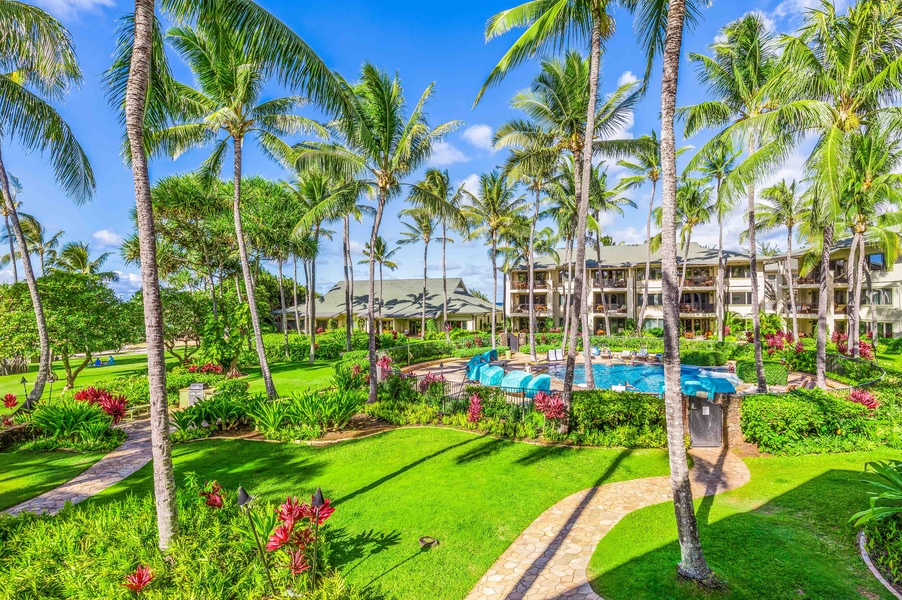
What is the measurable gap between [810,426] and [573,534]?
7.71 metres

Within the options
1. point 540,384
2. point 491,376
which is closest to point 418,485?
point 540,384

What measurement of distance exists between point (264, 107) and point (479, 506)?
14.7 m

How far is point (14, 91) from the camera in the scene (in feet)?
35.0

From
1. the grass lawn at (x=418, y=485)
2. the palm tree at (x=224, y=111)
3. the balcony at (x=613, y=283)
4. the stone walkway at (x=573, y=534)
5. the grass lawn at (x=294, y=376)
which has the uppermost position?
the palm tree at (x=224, y=111)

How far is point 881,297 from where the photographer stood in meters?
30.9

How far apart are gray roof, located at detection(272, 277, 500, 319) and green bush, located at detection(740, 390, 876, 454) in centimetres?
3311

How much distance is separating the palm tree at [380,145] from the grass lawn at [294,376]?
20.0 ft

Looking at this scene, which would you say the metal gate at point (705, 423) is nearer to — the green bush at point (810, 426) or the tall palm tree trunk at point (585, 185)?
the green bush at point (810, 426)

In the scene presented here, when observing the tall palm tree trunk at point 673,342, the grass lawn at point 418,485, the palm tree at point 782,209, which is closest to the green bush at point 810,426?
the grass lawn at point 418,485

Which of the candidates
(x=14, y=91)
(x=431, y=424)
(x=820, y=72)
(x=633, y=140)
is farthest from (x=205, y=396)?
(x=820, y=72)

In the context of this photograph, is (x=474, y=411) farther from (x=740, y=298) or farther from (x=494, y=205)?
(x=740, y=298)

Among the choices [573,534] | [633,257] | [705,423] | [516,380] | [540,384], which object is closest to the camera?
[573,534]

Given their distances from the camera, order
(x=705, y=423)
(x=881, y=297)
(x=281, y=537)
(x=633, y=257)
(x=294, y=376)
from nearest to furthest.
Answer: (x=281, y=537)
(x=705, y=423)
(x=294, y=376)
(x=881, y=297)
(x=633, y=257)

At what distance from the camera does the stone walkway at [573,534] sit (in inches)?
209
